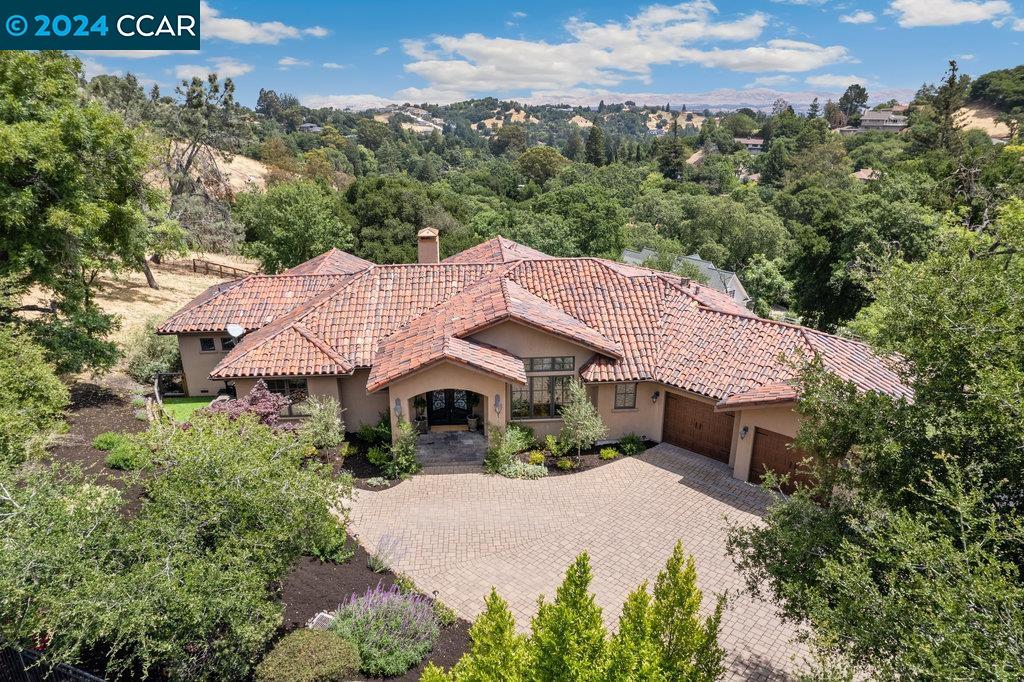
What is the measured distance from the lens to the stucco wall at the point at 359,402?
21609mm

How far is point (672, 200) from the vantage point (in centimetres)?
7294

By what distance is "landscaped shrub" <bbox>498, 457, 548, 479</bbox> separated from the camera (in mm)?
19438

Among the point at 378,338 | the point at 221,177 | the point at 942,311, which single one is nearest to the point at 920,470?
the point at 942,311

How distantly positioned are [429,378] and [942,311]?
Answer: 14.6 metres

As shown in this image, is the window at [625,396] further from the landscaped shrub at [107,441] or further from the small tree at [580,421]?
the landscaped shrub at [107,441]

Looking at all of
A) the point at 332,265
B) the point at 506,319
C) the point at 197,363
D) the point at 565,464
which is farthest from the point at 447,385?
the point at 332,265

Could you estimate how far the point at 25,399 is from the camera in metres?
15.9

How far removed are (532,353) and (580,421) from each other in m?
3.09

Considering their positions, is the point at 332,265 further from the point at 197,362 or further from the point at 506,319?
the point at 506,319

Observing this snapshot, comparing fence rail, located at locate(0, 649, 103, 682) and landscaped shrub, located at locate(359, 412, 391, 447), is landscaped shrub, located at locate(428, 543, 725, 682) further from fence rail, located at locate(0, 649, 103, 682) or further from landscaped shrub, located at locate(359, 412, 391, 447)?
landscaped shrub, located at locate(359, 412, 391, 447)

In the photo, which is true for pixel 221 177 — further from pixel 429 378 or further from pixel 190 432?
pixel 190 432

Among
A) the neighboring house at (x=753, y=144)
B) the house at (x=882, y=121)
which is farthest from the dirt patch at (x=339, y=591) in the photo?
the house at (x=882, y=121)

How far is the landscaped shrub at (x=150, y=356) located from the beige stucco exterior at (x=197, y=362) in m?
1.92

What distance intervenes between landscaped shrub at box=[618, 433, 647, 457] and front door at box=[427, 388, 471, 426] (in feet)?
20.3
